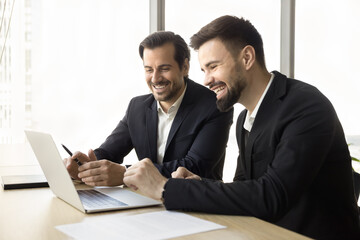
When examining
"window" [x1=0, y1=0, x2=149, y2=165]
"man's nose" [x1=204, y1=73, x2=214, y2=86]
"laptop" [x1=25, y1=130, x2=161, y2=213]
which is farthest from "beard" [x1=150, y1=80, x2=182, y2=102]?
"window" [x1=0, y1=0, x2=149, y2=165]

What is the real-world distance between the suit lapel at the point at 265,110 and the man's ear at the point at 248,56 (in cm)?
15

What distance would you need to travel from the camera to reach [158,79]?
8.51 ft

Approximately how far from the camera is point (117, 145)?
2.61 metres

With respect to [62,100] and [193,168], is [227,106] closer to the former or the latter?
[193,168]

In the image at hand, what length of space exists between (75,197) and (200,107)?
4.25 ft

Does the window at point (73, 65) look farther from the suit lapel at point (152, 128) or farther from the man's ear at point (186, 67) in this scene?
the suit lapel at point (152, 128)

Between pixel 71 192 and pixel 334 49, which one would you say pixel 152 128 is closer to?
pixel 71 192

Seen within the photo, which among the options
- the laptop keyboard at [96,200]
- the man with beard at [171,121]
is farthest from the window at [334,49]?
the laptop keyboard at [96,200]

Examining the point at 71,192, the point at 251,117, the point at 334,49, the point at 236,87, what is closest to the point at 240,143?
the point at 251,117

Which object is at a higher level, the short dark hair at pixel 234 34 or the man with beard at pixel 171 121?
the short dark hair at pixel 234 34

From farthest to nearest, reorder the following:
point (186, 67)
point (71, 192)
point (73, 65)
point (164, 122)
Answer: point (73, 65)
point (186, 67)
point (164, 122)
point (71, 192)

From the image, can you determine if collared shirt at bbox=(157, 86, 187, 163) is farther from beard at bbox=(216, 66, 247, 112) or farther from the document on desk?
the document on desk

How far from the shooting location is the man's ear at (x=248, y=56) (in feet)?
5.97

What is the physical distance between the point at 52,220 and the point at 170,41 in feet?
5.34
